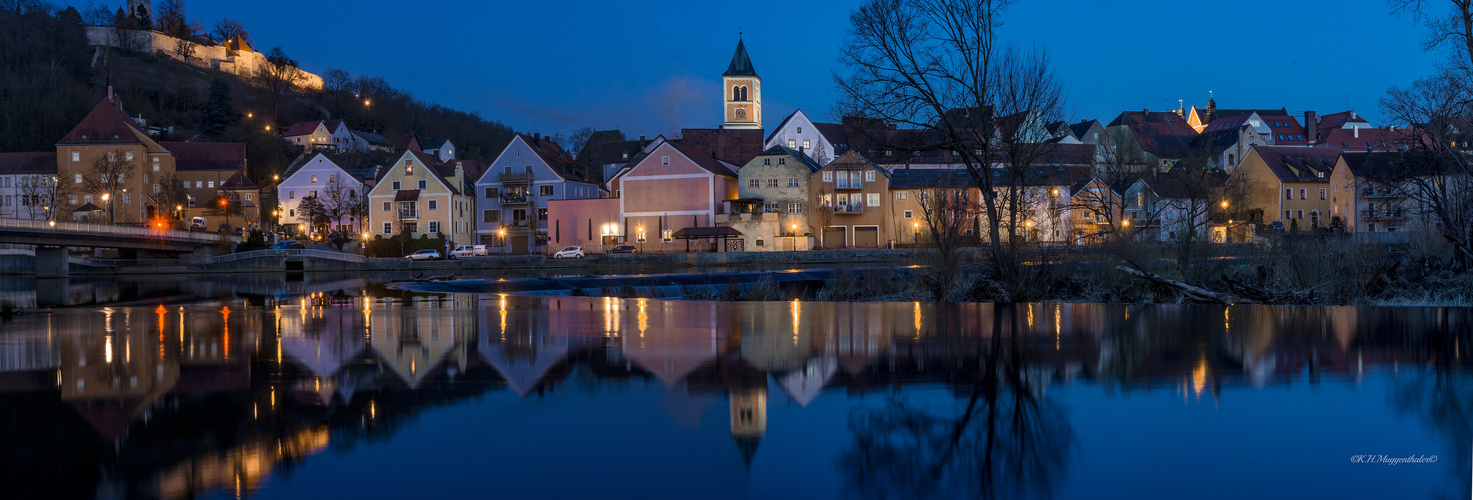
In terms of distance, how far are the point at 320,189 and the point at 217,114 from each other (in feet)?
163

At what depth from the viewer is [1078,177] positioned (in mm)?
77688

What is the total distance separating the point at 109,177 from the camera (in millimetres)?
81938

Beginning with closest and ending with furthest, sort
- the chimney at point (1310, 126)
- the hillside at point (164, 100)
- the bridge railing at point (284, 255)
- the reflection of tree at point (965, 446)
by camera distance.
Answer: the reflection of tree at point (965, 446)
the bridge railing at point (284, 255)
the hillside at point (164, 100)
the chimney at point (1310, 126)

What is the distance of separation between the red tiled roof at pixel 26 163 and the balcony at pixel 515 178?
158 feet

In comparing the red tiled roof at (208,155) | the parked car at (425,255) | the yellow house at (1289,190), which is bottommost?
the parked car at (425,255)

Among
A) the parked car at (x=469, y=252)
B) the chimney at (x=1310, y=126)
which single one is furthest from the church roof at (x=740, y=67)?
the chimney at (x=1310, y=126)

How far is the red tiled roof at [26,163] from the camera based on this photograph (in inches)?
3445

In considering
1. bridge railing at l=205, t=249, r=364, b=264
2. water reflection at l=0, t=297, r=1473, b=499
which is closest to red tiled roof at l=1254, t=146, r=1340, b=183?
water reflection at l=0, t=297, r=1473, b=499

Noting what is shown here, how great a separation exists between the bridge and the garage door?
1740 inches

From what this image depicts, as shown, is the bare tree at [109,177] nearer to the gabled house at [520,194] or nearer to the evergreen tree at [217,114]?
the evergreen tree at [217,114]

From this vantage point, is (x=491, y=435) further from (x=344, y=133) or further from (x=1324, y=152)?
(x=344, y=133)

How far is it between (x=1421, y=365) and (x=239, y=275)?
53.4 metres

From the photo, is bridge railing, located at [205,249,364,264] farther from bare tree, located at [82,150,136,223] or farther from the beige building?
bare tree, located at [82,150,136,223]

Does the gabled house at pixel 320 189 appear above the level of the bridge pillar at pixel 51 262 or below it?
above
